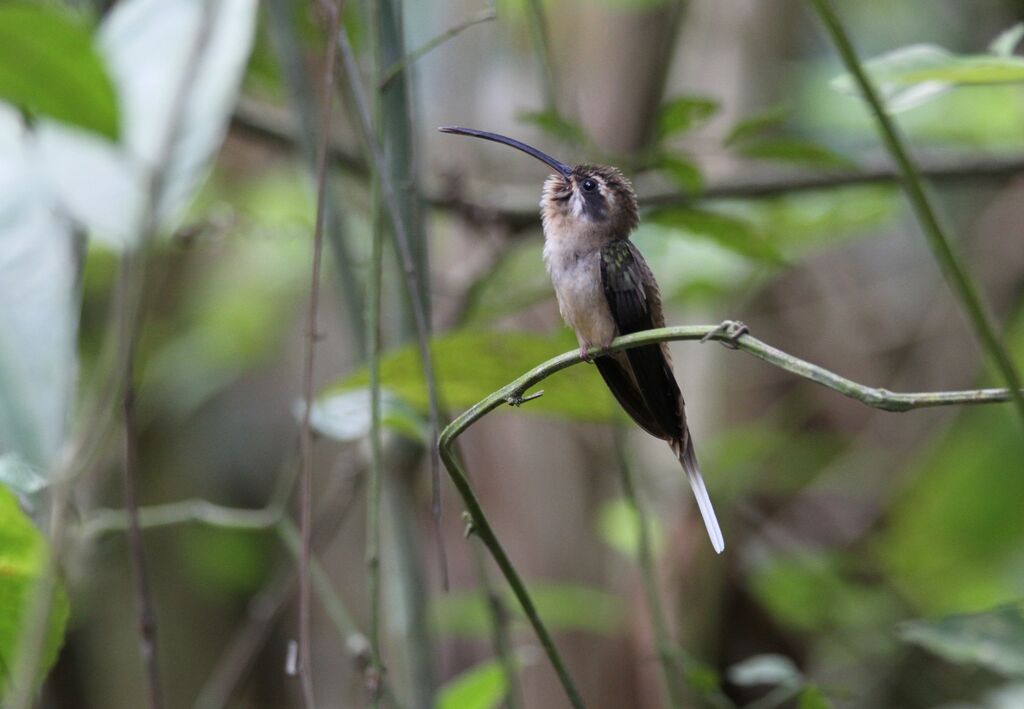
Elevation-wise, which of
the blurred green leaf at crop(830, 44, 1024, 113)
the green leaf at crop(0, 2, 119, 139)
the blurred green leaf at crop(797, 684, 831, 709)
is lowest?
the blurred green leaf at crop(797, 684, 831, 709)

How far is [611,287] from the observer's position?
1864 mm

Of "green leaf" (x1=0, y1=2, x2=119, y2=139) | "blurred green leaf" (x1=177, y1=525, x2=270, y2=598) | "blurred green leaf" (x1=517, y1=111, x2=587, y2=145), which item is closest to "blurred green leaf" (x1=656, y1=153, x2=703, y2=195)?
"blurred green leaf" (x1=517, y1=111, x2=587, y2=145)

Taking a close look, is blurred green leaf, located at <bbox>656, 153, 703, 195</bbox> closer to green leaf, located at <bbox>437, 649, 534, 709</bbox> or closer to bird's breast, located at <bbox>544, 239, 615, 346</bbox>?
bird's breast, located at <bbox>544, 239, 615, 346</bbox>

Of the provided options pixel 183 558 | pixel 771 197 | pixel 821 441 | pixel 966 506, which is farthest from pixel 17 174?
pixel 821 441

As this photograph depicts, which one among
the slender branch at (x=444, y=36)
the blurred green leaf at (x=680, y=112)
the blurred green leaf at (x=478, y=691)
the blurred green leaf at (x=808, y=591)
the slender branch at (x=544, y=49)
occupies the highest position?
the slender branch at (x=544, y=49)

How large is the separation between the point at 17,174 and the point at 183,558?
387cm

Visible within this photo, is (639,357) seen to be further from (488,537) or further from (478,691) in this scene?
(478,691)

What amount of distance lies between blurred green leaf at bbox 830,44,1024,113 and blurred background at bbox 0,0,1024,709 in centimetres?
46

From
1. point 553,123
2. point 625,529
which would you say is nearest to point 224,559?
point 625,529

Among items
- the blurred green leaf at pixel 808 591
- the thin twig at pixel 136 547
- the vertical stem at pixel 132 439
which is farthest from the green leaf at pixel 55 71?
the blurred green leaf at pixel 808 591

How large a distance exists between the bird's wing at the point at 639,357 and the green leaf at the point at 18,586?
0.88 meters

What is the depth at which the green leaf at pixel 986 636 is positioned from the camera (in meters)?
1.48

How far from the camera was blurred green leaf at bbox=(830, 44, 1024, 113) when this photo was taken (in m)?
1.29

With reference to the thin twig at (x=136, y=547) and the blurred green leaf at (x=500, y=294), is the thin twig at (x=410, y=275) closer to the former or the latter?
the thin twig at (x=136, y=547)
